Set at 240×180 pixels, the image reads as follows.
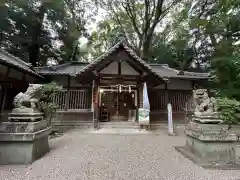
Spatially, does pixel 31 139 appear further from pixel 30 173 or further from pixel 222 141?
pixel 222 141

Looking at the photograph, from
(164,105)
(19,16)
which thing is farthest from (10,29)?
(164,105)

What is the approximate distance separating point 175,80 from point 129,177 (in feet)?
27.9

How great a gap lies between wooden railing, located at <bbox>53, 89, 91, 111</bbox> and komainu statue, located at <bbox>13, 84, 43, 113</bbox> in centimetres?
487

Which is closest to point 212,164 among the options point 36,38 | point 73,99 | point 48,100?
point 48,100

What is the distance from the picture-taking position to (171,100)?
991cm

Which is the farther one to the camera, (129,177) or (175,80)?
(175,80)

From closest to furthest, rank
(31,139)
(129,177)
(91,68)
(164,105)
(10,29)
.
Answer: (129,177), (31,139), (91,68), (164,105), (10,29)

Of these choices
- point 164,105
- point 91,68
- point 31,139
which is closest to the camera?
point 31,139

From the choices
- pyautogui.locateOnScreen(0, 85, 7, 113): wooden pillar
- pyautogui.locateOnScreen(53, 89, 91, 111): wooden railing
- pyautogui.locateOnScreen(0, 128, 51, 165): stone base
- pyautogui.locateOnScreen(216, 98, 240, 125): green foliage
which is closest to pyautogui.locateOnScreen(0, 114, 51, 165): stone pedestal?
pyautogui.locateOnScreen(0, 128, 51, 165): stone base

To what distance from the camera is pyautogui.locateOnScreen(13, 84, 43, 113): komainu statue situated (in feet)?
12.7

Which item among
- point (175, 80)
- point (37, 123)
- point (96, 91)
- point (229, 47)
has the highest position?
point (229, 47)

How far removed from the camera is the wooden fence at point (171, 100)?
9.70 metres

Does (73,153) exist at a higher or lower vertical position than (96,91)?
lower

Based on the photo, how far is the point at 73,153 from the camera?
4.45m
